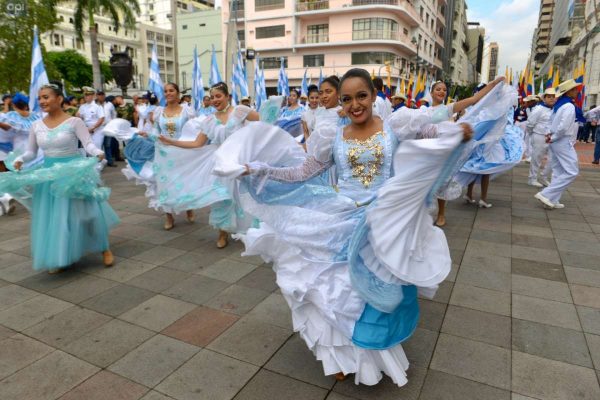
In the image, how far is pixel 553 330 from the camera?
321 cm

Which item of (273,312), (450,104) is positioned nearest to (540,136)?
(450,104)

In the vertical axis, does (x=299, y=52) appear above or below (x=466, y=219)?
above

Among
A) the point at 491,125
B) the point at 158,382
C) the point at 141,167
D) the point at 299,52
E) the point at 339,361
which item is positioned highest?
the point at 299,52

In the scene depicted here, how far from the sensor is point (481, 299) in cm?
375

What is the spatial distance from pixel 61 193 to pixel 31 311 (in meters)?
1.14

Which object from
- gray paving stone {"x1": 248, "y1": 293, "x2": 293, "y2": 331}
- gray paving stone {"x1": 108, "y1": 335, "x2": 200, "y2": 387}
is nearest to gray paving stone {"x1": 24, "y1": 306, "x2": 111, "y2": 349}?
gray paving stone {"x1": 108, "y1": 335, "x2": 200, "y2": 387}

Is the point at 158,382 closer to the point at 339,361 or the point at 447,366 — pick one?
the point at 339,361

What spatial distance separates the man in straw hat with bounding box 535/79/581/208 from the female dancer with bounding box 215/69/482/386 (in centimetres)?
558

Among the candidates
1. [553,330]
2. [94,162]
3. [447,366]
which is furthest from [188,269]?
[553,330]

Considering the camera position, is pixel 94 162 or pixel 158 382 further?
pixel 94 162

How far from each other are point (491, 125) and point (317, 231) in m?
3.62

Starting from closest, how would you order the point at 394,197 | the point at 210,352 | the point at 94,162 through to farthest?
the point at 394,197, the point at 210,352, the point at 94,162

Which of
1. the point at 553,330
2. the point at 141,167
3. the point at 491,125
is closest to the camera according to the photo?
the point at 553,330

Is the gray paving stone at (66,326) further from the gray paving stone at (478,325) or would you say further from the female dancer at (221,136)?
the gray paving stone at (478,325)
